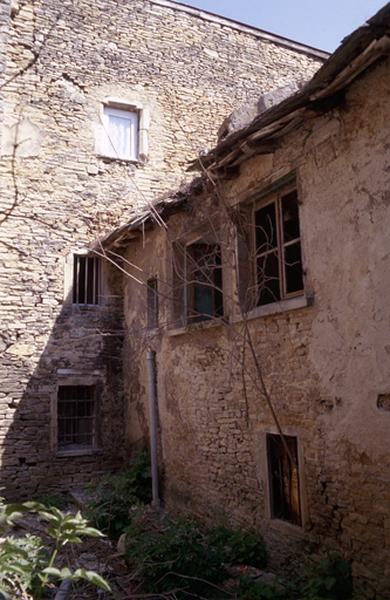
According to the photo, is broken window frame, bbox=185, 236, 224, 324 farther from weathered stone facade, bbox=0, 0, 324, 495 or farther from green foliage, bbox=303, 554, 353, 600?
green foliage, bbox=303, 554, 353, 600

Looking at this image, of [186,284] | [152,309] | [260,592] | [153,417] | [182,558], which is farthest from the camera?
[152,309]

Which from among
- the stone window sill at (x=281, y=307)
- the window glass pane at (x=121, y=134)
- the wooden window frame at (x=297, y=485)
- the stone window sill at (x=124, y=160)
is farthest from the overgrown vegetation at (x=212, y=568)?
the window glass pane at (x=121, y=134)

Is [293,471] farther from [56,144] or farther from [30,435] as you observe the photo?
[56,144]

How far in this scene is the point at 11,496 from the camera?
9.48m

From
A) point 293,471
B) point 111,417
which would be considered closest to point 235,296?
point 293,471

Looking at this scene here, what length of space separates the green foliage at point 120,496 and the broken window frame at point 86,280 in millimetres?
3313

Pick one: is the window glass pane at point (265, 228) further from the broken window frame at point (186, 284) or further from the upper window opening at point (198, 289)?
the upper window opening at point (198, 289)

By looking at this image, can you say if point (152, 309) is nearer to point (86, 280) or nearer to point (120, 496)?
point (86, 280)

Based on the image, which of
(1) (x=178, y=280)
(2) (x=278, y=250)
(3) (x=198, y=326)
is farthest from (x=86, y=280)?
(2) (x=278, y=250)

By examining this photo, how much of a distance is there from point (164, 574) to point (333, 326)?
9.19ft

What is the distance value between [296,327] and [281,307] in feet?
0.98

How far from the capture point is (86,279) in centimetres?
1096

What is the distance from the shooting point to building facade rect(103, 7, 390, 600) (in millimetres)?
4699

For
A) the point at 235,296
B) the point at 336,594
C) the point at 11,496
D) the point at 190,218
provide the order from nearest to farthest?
the point at 336,594
the point at 235,296
the point at 190,218
the point at 11,496
